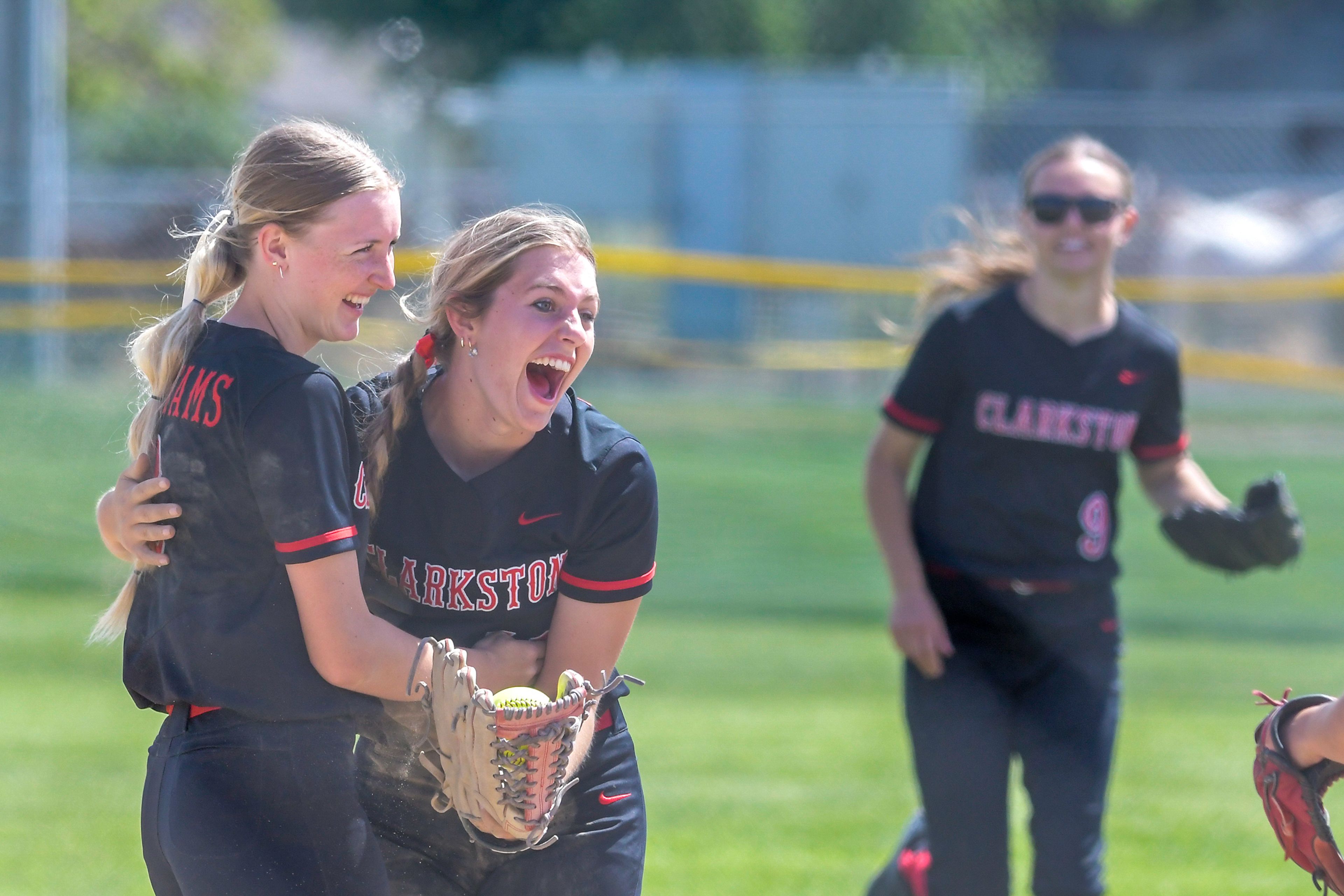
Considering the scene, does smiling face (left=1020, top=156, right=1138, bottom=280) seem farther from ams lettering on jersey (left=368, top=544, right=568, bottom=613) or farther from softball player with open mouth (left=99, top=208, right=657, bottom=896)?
ams lettering on jersey (left=368, top=544, right=568, bottom=613)

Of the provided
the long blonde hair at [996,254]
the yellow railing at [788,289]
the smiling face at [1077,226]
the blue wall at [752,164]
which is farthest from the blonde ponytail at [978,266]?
the blue wall at [752,164]

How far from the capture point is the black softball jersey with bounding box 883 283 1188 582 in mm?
4016

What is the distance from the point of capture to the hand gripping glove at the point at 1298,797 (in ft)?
8.55

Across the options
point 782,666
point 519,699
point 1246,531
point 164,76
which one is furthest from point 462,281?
point 164,76

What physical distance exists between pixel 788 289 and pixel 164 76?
17.7 m

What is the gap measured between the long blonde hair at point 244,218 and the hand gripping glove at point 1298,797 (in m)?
1.79

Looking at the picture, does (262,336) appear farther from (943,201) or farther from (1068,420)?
(943,201)

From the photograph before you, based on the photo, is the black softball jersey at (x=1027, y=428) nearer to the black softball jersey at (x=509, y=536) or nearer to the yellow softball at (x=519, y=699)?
the black softball jersey at (x=509, y=536)

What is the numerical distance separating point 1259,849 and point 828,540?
5.83 metres

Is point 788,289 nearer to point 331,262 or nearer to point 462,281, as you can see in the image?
point 462,281

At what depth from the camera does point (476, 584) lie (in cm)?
268

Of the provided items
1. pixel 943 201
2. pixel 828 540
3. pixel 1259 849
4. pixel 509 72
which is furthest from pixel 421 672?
pixel 509 72

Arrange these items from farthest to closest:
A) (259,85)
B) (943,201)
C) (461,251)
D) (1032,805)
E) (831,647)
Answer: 1. (259,85)
2. (943,201)
3. (831,647)
4. (1032,805)
5. (461,251)

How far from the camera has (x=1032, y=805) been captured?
3.88m
